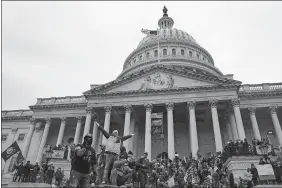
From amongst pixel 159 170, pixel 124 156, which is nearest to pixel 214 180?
pixel 159 170

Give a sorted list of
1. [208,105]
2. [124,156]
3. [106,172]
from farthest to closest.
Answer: [208,105]
[124,156]
[106,172]

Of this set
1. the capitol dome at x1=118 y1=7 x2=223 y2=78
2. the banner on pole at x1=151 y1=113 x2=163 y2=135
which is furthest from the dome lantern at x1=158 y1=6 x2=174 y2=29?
the banner on pole at x1=151 y1=113 x2=163 y2=135

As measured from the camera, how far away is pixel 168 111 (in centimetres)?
3356

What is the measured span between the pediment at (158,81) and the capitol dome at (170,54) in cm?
1770

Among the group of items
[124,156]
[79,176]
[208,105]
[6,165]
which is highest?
[208,105]

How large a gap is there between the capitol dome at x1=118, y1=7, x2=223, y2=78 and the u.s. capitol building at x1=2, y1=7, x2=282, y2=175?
59.7ft

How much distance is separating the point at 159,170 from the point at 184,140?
2106 centimetres

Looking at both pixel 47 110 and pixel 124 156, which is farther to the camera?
pixel 47 110

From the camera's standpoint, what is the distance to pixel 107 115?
114 ft

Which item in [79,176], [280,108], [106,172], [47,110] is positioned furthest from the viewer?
[47,110]

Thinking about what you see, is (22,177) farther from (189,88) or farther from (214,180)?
(189,88)

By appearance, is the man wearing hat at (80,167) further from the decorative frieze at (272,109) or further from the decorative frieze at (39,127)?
the decorative frieze at (39,127)

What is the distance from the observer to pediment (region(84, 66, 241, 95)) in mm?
35219

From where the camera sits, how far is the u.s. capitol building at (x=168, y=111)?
33188mm
